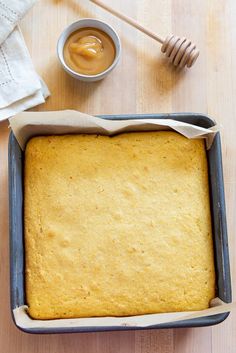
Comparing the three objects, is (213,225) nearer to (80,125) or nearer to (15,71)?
(80,125)

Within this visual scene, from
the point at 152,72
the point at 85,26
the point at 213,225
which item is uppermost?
the point at 85,26

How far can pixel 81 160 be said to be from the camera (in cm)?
118

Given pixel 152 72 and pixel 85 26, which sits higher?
pixel 85 26

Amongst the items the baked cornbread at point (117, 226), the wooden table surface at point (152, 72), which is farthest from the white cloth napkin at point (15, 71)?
the baked cornbread at point (117, 226)

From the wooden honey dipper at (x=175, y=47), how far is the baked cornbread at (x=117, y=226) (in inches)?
8.8

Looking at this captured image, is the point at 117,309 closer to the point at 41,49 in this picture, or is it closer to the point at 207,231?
the point at 207,231

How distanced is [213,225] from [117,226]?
0.21 m

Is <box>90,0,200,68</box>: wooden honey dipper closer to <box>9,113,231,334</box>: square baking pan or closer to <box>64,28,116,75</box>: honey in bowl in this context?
<box>64,28,116,75</box>: honey in bowl

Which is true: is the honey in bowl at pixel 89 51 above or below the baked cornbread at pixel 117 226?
above

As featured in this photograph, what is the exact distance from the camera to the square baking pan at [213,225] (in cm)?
108

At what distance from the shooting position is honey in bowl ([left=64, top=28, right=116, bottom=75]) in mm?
1255

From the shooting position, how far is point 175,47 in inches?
50.6

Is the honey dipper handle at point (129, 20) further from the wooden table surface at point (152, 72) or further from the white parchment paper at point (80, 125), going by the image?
the white parchment paper at point (80, 125)

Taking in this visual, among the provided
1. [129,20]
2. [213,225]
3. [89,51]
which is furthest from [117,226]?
[129,20]
